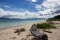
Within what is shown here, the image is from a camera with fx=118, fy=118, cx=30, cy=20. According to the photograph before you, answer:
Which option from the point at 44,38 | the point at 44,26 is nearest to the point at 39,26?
the point at 44,26

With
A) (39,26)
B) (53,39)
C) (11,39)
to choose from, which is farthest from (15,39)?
(39,26)

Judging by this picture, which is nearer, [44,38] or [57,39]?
[44,38]

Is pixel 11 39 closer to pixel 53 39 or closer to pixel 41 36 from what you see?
pixel 41 36

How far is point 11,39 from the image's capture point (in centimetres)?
806

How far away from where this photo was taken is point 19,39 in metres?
8.02

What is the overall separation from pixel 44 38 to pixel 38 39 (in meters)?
0.45

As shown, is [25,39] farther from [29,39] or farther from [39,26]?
[39,26]

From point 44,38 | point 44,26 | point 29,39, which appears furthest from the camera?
point 44,26

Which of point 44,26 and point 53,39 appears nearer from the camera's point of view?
point 53,39

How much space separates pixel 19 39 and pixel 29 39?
0.70m

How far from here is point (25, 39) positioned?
7863 mm

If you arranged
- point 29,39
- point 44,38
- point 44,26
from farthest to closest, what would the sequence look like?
point 44,26 < point 29,39 < point 44,38

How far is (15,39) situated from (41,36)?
1955 millimetres

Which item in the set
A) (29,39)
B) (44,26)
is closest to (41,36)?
(29,39)
